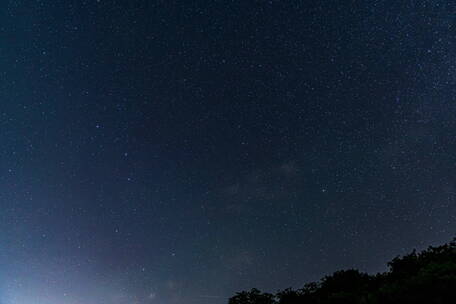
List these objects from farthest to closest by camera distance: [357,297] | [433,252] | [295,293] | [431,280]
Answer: [295,293]
[433,252]
[357,297]
[431,280]

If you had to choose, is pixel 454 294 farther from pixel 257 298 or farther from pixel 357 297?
pixel 257 298

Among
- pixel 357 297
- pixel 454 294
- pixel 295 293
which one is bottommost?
pixel 454 294

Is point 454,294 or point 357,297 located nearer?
point 454,294

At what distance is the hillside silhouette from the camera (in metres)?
11.7

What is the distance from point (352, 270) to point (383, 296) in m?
11.9

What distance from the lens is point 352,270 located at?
24.5m

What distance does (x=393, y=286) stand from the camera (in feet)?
44.3

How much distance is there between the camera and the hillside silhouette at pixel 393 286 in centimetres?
1174

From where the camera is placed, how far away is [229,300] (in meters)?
27.0

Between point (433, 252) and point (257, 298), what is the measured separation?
1242 centimetres

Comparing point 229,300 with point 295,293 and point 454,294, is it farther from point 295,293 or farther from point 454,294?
point 454,294

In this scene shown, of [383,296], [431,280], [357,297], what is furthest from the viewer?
[357,297]

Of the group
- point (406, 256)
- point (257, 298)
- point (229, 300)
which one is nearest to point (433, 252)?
point (406, 256)

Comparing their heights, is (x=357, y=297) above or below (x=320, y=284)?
below
